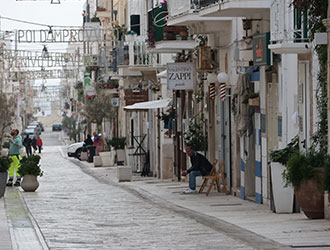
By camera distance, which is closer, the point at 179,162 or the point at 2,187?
the point at 2,187

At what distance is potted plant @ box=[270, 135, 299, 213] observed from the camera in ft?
58.3

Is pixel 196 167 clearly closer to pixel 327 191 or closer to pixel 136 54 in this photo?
pixel 327 191

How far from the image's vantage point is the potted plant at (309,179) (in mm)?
15992

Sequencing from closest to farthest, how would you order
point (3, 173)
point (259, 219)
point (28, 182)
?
point (259, 219), point (3, 173), point (28, 182)

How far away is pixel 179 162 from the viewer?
32.9m

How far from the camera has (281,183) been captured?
17781mm

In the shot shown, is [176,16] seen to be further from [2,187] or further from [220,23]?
[2,187]

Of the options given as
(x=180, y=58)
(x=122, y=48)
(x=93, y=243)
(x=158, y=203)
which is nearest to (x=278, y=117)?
(x=158, y=203)

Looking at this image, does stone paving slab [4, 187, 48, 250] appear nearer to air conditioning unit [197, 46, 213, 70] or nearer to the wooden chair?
the wooden chair

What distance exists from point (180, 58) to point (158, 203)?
9.40 meters

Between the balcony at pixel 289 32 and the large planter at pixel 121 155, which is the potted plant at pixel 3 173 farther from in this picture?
the large planter at pixel 121 155

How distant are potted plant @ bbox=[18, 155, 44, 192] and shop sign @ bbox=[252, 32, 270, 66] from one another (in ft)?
26.7

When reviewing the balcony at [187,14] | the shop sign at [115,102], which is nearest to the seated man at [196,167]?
the balcony at [187,14]

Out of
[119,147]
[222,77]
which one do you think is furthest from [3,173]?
[119,147]
